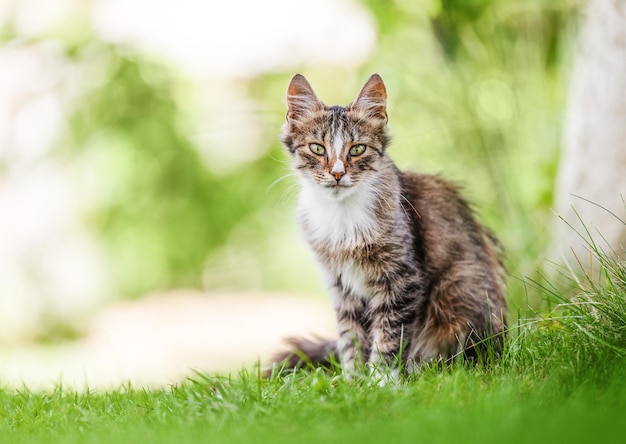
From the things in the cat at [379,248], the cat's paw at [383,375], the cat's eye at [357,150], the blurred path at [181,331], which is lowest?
the blurred path at [181,331]

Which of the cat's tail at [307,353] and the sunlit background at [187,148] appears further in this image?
the sunlit background at [187,148]

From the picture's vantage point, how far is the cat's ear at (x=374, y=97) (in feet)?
15.2

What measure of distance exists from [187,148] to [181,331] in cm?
247

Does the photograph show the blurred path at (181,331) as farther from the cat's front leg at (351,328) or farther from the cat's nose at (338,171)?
the cat's nose at (338,171)

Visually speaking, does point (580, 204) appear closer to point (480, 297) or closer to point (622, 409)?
point (480, 297)

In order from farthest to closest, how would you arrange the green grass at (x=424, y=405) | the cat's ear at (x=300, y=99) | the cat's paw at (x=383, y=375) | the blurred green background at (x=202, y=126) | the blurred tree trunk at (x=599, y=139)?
the blurred green background at (x=202, y=126)
the blurred tree trunk at (x=599, y=139)
the cat's ear at (x=300, y=99)
the cat's paw at (x=383, y=375)
the green grass at (x=424, y=405)

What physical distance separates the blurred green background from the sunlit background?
22mm

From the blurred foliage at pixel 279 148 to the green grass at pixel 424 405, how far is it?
2896mm

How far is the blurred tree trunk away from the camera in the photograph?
5605 millimetres

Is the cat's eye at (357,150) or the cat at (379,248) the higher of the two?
the cat's eye at (357,150)

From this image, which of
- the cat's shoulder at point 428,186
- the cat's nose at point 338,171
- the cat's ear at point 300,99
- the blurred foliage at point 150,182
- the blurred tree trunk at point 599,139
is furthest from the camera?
the blurred foliage at point 150,182

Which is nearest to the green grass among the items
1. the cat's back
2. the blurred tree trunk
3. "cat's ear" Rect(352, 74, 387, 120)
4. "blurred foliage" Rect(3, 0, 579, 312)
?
the cat's back

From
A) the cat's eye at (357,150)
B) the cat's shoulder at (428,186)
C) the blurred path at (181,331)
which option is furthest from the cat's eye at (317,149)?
the blurred path at (181,331)

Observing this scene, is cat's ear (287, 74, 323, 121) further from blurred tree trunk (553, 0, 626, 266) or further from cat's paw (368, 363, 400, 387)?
blurred tree trunk (553, 0, 626, 266)
